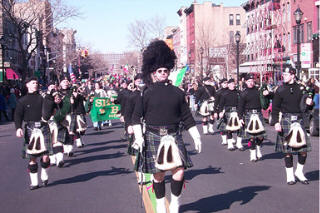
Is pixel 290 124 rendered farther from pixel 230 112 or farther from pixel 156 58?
pixel 230 112

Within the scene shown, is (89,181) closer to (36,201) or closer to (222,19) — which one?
(36,201)

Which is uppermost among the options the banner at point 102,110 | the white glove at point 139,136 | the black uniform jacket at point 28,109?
the black uniform jacket at point 28,109

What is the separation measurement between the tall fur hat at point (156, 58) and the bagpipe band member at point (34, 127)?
280 cm

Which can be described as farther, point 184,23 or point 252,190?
point 184,23

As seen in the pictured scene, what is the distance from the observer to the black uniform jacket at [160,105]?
19.5 feet

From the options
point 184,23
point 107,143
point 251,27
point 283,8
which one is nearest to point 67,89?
point 107,143

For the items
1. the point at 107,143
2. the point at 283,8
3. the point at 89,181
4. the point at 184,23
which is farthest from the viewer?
the point at 184,23

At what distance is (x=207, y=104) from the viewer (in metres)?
17.5

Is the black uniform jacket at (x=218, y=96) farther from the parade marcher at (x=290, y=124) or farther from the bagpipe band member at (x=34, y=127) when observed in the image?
the bagpipe band member at (x=34, y=127)

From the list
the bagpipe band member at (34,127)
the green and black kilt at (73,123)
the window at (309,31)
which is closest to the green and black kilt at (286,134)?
the bagpipe band member at (34,127)

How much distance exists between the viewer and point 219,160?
36.2 ft

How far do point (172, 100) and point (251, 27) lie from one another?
147 ft

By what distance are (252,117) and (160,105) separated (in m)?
5.51

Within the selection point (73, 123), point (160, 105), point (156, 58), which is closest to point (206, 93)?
point (73, 123)
